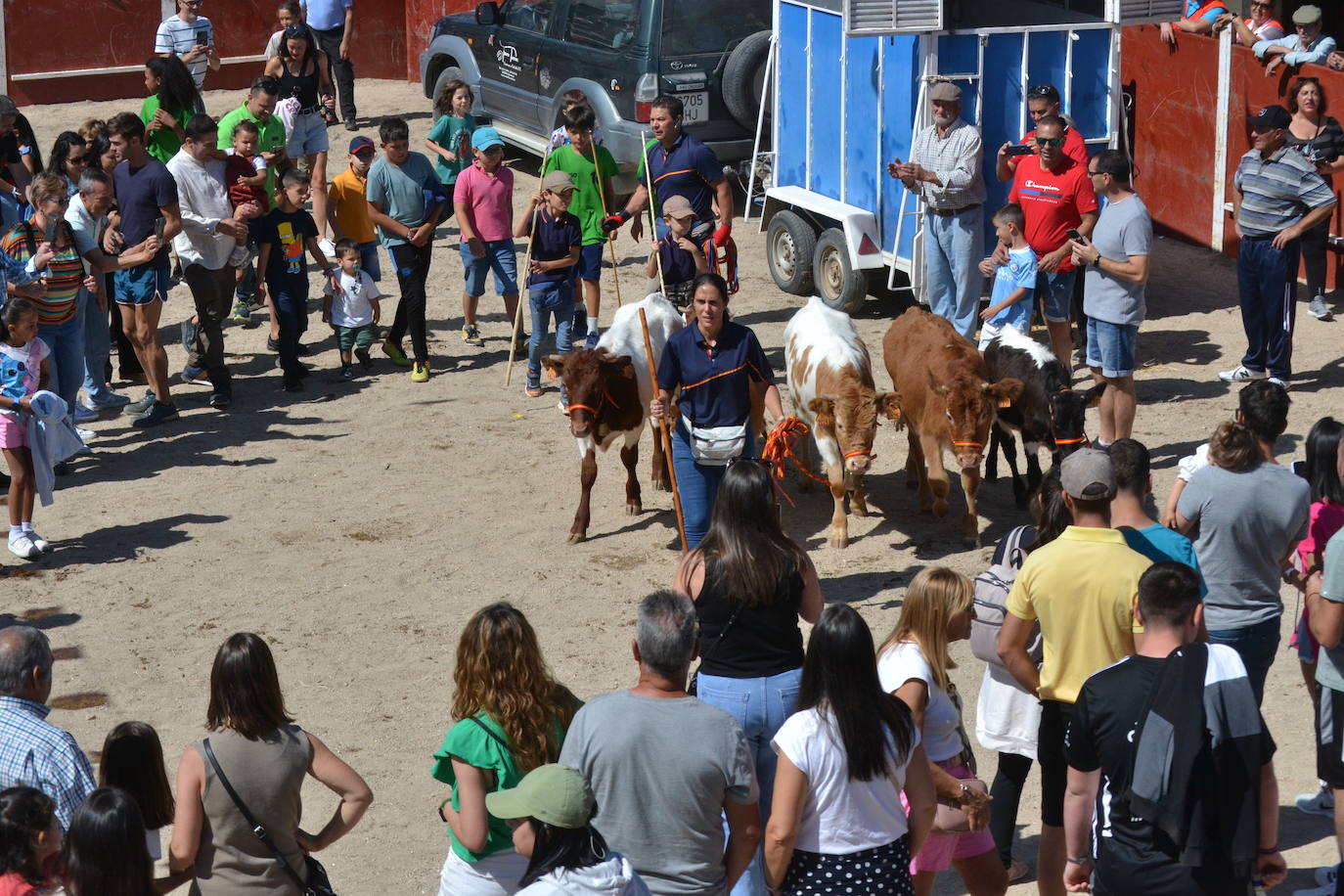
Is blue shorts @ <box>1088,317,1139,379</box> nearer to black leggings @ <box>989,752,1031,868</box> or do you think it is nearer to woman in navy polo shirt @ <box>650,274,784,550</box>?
woman in navy polo shirt @ <box>650,274,784,550</box>

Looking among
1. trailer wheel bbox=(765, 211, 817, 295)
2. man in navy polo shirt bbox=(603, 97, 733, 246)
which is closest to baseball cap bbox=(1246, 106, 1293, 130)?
man in navy polo shirt bbox=(603, 97, 733, 246)

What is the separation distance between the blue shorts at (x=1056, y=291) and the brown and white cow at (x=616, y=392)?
8.70 ft

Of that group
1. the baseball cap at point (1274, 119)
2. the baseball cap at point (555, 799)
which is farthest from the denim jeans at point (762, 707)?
the baseball cap at point (1274, 119)

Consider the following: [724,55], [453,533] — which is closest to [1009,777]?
[453,533]

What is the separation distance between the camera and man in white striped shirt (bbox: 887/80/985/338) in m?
12.2

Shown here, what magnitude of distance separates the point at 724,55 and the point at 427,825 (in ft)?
34.0

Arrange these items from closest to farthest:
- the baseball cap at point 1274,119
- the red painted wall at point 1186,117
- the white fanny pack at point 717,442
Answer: the white fanny pack at point 717,442
the baseball cap at point 1274,119
the red painted wall at point 1186,117

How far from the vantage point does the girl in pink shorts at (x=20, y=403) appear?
9641 mm

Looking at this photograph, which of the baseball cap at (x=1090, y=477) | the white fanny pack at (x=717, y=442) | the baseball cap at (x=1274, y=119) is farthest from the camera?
the baseball cap at (x=1274, y=119)

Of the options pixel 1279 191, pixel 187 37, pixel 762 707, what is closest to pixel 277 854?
pixel 762 707

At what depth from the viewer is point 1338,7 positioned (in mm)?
18578

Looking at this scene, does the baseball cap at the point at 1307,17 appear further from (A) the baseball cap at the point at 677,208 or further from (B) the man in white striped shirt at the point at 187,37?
(B) the man in white striped shirt at the point at 187,37

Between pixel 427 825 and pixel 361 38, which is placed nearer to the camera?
pixel 427 825

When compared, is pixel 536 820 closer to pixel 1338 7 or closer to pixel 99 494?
pixel 99 494
